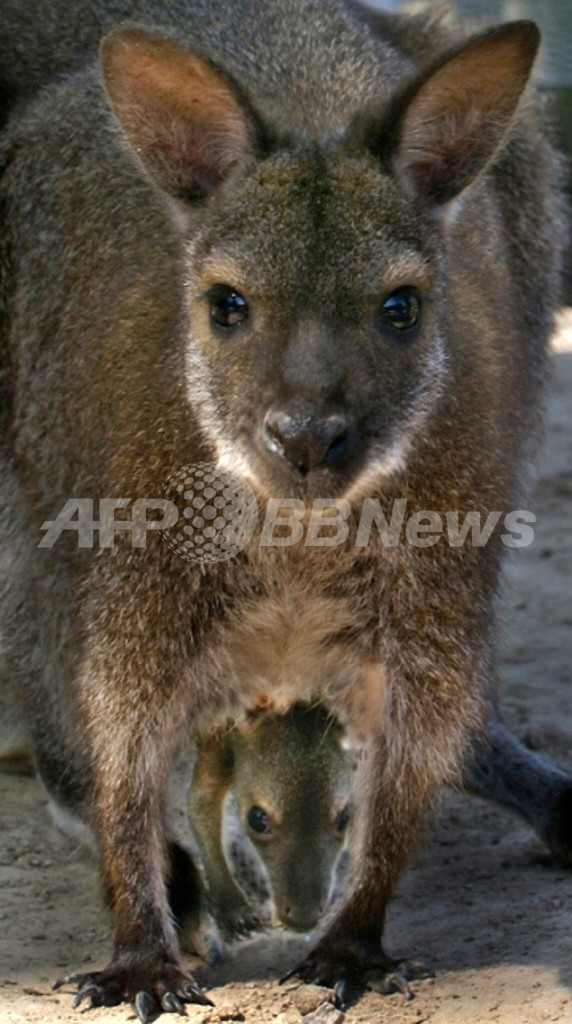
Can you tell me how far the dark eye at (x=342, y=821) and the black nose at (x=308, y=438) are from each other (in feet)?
4.48

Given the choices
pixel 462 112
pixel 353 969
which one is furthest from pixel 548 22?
pixel 353 969

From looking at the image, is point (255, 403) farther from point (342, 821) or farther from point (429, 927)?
point (429, 927)

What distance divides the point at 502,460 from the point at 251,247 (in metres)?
0.84

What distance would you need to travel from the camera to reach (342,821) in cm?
425

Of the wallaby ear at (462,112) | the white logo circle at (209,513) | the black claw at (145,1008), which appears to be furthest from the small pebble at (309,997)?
the wallaby ear at (462,112)

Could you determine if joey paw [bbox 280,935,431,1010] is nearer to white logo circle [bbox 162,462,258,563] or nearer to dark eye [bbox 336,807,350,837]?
dark eye [bbox 336,807,350,837]

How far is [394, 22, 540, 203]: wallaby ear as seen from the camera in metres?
3.32

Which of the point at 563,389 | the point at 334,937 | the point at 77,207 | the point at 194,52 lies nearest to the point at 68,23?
the point at 77,207

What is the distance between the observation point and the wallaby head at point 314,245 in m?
3.19

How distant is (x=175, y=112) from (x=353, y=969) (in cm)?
182

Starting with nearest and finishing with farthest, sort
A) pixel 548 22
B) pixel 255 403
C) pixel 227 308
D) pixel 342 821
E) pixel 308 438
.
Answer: pixel 308 438, pixel 255 403, pixel 227 308, pixel 342 821, pixel 548 22

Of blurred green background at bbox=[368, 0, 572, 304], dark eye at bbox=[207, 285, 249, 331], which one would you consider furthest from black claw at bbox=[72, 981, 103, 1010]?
blurred green background at bbox=[368, 0, 572, 304]

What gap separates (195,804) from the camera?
4.34 metres

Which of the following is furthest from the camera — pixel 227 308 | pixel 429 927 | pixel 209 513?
pixel 429 927
